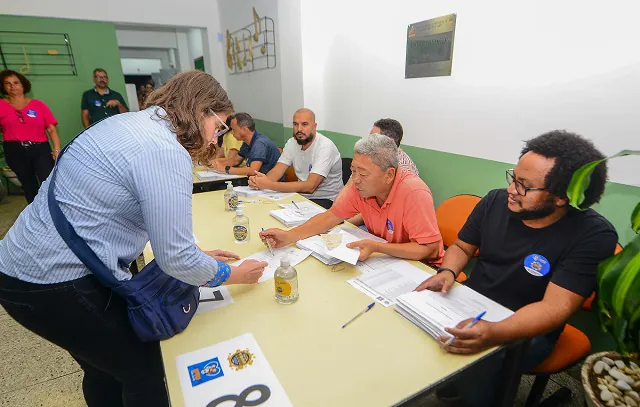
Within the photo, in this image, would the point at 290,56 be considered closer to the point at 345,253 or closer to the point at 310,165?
the point at 310,165

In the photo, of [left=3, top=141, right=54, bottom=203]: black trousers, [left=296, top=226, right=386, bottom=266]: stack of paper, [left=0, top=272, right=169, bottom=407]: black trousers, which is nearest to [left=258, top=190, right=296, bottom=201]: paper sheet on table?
[left=296, top=226, right=386, bottom=266]: stack of paper

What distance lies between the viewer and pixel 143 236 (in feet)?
3.29

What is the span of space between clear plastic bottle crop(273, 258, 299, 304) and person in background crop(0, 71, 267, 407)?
0.61 feet

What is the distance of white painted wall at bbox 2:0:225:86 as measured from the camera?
430cm

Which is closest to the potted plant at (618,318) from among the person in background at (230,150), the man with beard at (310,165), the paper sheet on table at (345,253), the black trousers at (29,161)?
the paper sheet on table at (345,253)

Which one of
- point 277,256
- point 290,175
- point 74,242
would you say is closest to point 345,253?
point 277,256

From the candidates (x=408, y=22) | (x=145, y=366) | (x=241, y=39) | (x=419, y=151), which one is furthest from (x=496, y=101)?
(x=241, y=39)

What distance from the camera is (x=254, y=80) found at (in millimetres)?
4629

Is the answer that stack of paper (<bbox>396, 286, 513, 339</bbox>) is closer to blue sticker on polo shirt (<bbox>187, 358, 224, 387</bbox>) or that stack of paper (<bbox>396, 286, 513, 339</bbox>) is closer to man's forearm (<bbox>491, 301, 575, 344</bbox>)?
man's forearm (<bbox>491, 301, 575, 344</bbox>)

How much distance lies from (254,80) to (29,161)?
275 centimetres

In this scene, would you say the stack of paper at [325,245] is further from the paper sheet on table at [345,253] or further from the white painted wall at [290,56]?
the white painted wall at [290,56]

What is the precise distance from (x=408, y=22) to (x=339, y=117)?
1.15 metres

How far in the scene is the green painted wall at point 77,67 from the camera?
4539mm

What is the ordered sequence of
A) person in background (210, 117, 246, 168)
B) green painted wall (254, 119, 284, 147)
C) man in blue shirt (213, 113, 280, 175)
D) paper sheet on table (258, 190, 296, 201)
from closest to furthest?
1. paper sheet on table (258, 190, 296, 201)
2. man in blue shirt (213, 113, 280, 175)
3. person in background (210, 117, 246, 168)
4. green painted wall (254, 119, 284, 147)
